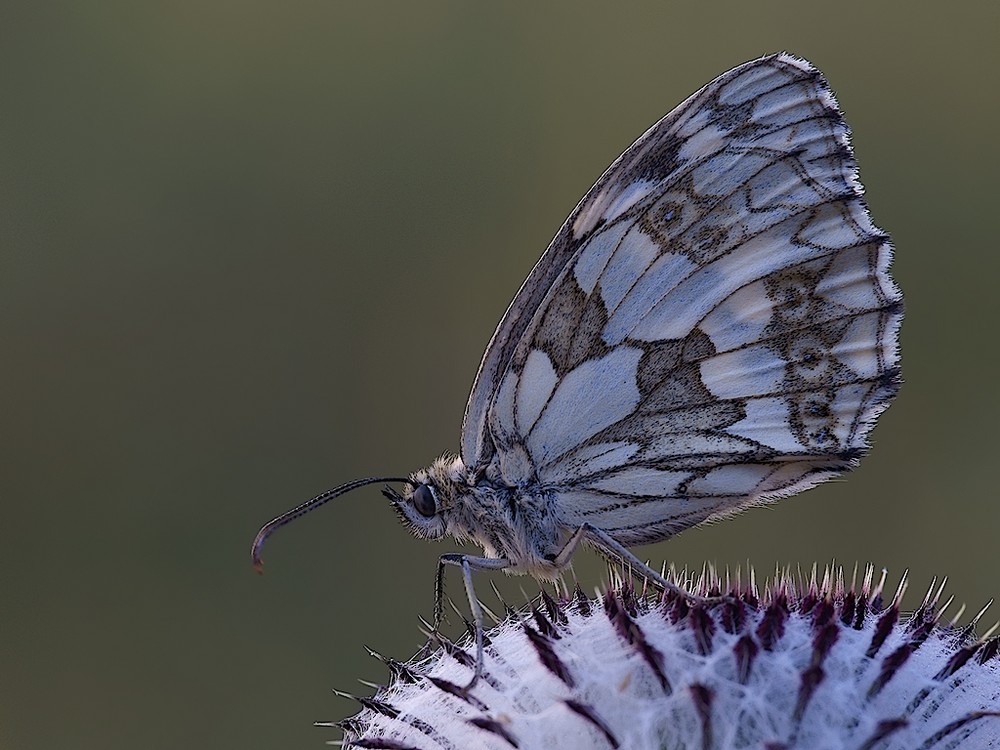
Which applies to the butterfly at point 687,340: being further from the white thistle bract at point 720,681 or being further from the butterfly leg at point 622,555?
the white thistle bract at point 720,681

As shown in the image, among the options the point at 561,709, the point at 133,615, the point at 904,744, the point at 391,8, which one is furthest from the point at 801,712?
the point at 391,8

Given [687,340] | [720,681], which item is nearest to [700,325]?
[687,340]

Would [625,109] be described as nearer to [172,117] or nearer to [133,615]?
[172,117]

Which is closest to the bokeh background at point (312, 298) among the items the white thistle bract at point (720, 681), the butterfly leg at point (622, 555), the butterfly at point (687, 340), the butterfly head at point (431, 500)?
the butterfly head at point (431, 500)

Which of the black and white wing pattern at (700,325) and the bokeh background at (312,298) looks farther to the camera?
the bokeh background at (312,298)

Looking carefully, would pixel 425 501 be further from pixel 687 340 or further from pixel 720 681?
pixel 720 681

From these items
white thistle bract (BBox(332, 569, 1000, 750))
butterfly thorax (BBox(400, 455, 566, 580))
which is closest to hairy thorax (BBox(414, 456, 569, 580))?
butterfly thorax (BBox(400, 455, 566, 580))

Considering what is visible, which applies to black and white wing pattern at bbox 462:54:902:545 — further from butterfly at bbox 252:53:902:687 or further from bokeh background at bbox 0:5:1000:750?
bokeh background at bbox 0:5:1000:750

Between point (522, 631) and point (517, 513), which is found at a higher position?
point (517, 513)
